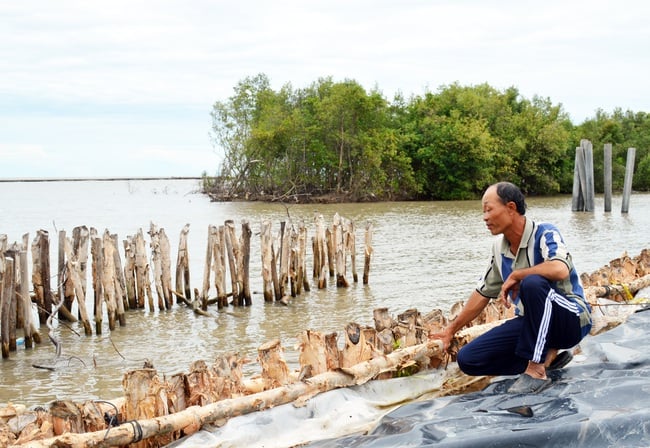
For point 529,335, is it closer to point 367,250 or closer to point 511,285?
point 511,285

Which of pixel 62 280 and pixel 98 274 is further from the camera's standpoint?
pixel 62 280

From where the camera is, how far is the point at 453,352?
5238 millimetres

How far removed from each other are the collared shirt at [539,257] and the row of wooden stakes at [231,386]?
726 mm

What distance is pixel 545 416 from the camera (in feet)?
13.0

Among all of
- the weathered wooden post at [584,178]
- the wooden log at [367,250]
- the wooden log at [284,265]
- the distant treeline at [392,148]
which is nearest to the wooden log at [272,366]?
the wooden log at [284,265]

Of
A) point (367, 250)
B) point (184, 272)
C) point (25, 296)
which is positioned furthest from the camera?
point (367, 250)

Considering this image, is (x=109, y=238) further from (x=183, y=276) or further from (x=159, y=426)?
(x=159, y=426)

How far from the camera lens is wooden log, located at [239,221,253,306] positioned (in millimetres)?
10250

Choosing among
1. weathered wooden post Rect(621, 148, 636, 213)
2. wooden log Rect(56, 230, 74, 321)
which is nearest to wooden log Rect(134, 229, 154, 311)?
wooden log Rect(56, 230, 74, 321)

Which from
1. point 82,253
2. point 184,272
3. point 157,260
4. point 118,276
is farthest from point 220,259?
point 82,253

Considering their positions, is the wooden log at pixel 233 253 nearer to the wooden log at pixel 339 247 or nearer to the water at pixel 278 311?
the water at pixel 278 311

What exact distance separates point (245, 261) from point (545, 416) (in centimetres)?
672

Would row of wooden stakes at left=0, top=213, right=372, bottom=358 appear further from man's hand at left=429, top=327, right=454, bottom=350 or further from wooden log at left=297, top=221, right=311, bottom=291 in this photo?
man's hand at left=429, top=327, right=454, bottom=350

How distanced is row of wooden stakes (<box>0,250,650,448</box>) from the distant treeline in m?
33.3
